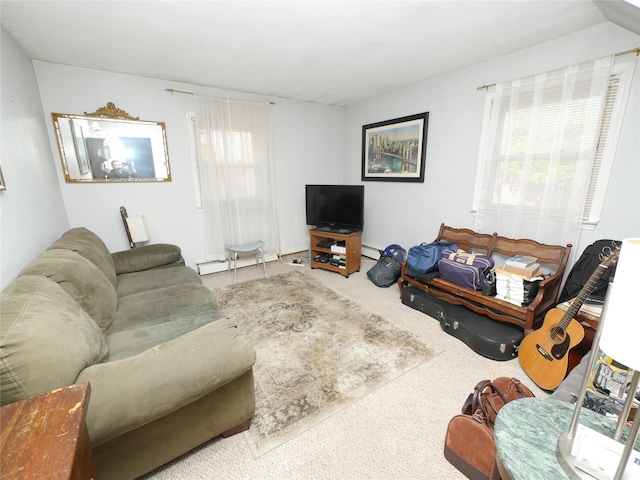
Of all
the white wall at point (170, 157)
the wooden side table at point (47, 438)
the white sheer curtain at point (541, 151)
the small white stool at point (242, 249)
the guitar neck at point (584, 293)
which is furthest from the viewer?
the small white stool at point (242, 249)

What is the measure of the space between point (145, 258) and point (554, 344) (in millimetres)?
3357

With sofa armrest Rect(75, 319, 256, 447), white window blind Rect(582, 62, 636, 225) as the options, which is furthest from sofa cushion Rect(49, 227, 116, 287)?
white window blind Rect(582, 62, 636, 225)

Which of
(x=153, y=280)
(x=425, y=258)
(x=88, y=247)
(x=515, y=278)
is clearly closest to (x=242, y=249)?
(x=153, y=280)

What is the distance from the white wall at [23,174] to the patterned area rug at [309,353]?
1.52 meters

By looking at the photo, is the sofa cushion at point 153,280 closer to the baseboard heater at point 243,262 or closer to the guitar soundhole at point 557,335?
the baseboard heater at point 243,262

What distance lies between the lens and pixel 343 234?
3.54 meters

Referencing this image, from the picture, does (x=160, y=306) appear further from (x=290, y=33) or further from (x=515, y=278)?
(x=515, y=278)

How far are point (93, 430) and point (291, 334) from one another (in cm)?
149

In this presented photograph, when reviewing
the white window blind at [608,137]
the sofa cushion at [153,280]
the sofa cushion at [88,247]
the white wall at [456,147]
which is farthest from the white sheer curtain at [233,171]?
the white window blind at [608,137]

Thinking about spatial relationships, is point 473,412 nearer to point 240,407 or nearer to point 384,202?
point 240,407

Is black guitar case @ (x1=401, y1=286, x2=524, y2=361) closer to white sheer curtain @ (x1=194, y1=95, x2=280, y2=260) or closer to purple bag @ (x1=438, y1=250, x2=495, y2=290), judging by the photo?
purple bag @ (x1=438, y1=250, x2=495, y2=290)

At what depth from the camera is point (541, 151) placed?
228 cm

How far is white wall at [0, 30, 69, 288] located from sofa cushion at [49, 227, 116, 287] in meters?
0.14

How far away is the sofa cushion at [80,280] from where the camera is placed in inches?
57.5
